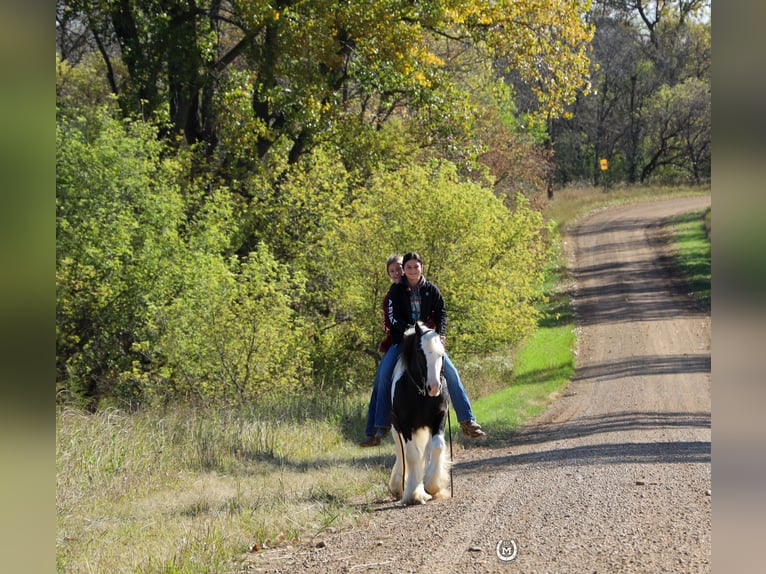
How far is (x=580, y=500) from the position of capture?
1048 cm

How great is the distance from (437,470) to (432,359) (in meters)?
1.59

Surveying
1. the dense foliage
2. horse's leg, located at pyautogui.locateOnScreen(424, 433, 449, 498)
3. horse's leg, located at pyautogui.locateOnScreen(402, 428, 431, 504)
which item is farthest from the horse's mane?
the dense foliage

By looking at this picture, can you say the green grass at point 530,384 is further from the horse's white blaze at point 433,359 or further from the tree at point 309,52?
the tree at point 309,52

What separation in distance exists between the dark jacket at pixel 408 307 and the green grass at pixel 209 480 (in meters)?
2.31

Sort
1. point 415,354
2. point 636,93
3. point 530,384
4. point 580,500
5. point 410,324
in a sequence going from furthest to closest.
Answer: point 636,93, point 530,384, point 410,324, point 415,354, point 580,500

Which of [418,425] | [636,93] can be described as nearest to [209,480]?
[418,425]

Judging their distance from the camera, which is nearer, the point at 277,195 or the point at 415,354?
the point at 415,354

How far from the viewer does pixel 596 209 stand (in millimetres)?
56250

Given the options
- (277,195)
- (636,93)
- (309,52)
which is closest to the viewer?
(309,52)

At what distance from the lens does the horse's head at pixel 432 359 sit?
10547 mm

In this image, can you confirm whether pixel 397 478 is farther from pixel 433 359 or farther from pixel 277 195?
pixel 277 195

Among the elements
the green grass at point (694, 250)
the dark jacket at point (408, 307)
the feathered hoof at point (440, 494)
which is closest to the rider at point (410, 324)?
the dark jacket at point (408, 307)

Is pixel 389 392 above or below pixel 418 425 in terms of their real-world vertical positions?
above
